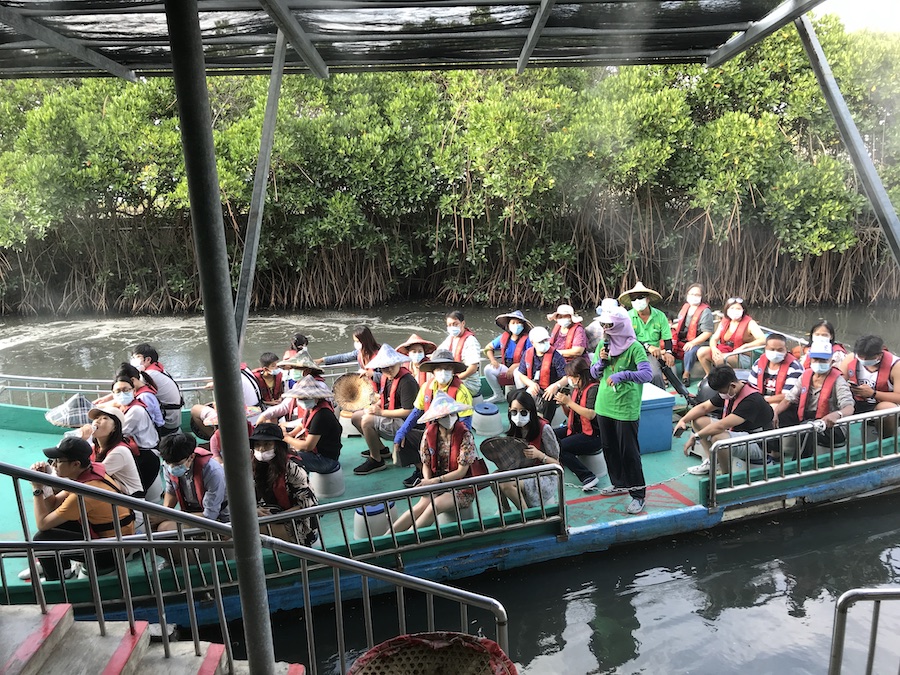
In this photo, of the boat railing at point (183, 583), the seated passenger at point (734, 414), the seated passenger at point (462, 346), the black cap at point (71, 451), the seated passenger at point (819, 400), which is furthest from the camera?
the seated passenger at point (462, 346)

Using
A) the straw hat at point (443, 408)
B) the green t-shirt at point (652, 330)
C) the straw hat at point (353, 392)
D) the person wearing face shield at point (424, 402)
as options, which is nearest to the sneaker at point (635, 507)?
the person wearing face shield at point (424, 402)

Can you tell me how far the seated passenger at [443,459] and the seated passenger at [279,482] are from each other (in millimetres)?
784

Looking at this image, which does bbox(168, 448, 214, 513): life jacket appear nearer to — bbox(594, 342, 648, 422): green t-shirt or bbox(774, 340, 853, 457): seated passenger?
bbox(594, 342, 648, 422): green t-shirt

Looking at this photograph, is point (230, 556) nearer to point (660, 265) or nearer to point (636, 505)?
point (636, 505)

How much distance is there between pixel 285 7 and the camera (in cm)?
476

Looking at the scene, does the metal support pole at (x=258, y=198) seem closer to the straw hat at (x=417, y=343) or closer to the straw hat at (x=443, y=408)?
the straw hat at (x=443, y=408)

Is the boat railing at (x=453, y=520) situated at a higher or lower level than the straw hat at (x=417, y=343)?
lower

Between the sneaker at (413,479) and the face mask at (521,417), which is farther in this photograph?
the sneaker at (413,479)

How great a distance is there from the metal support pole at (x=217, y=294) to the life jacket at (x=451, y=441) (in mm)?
3089

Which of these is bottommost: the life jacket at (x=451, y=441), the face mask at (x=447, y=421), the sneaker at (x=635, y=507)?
the sneaker at (x=635, y=507)

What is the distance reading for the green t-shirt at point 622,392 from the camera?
6.02 metres

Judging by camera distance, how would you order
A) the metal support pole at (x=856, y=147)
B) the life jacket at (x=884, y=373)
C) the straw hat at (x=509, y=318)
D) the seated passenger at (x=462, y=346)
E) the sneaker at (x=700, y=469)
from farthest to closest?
the straw hat at (x=509, y=318), the seated passenger at (x=462, y=346), the life jacket at (x=884, y=373), the sneaker at (x=700, y=469), the metal support pole at (x=856, y=147)

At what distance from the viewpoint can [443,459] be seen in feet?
18.9

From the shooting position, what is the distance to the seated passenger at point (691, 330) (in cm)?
915
